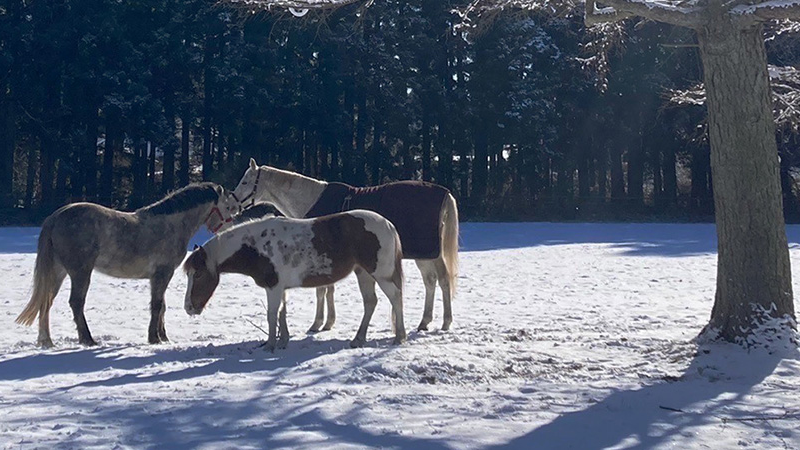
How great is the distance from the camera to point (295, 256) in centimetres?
794

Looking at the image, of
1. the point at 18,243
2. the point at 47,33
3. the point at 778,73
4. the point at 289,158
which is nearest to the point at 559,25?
the point at 289,158

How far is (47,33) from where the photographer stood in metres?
33.1

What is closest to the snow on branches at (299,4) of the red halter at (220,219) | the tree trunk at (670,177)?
the red halter at (220,219)

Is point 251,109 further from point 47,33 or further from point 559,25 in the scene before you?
point 559,25

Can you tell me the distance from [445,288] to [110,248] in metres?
3.53

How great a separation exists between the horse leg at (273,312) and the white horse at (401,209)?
1.81 meters

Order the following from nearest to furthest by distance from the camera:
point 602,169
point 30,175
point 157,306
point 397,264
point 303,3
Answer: point 397,264 < point 303,3 < point 157,306 < point 30,175 < point 602,169

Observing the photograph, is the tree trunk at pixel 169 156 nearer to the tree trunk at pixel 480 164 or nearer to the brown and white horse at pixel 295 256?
the tree trunk at pixel 480 164

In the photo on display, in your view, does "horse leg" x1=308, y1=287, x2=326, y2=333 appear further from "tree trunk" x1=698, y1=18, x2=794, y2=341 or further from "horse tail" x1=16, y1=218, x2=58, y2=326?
"tree trunk" x1=698, y1=18, x2=794, y2=341

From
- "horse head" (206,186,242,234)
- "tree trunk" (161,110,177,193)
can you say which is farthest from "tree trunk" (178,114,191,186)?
"horse head" (206,186,242,234)

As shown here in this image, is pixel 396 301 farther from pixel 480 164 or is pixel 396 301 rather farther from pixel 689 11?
pixel 480 164

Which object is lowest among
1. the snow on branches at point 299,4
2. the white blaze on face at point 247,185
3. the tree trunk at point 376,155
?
the white blaze on face at point 247,185

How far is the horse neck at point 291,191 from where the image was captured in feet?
33.8

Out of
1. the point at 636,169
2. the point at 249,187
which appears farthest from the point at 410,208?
the point at 636,169
